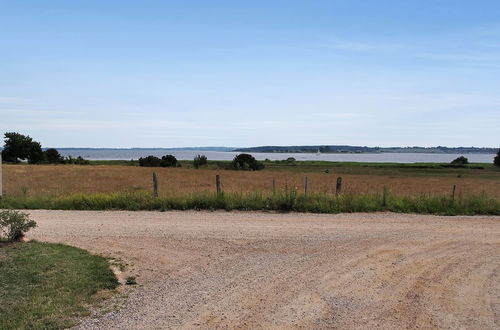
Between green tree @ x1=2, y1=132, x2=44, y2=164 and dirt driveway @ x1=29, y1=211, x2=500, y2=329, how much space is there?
240 ft

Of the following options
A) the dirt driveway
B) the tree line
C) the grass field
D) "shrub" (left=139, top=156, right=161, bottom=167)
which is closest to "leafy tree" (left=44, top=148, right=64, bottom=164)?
the tree line

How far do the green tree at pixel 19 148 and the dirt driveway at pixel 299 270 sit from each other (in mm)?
73081

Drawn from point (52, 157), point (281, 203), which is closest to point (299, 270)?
point (281, 203)

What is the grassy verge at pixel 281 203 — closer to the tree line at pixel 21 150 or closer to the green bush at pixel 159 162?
the tree line at pixel 21 150

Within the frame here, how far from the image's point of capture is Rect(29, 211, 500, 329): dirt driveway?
6684 mm

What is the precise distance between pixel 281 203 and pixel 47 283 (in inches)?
431

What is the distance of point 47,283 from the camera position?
775 cm

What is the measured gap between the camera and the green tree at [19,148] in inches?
3179

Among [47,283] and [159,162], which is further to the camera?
[159,162]

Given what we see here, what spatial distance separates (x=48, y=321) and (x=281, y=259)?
15.9 ft

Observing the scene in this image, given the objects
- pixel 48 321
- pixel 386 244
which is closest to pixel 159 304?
pixel 48 321

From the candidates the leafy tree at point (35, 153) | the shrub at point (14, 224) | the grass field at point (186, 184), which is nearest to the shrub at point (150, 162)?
the leafy tree at point (35, 153)

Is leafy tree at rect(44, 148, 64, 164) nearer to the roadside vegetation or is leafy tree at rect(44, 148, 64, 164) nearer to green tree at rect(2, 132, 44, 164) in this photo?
green tree at rect(2, 132, 44, 164)

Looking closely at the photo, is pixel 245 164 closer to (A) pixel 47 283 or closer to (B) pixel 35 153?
(B) pixel 35 153
